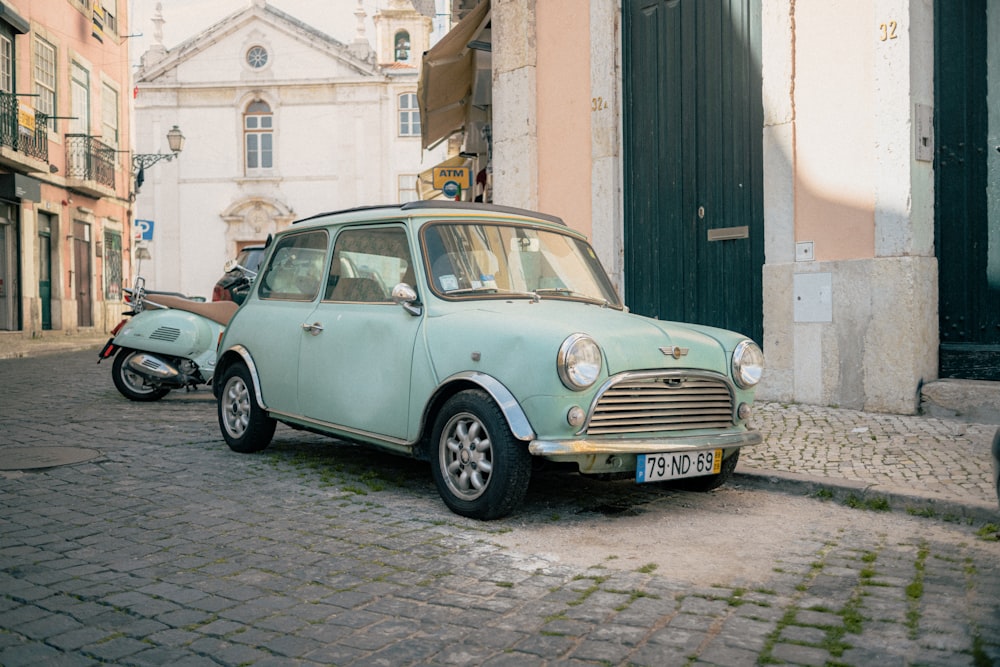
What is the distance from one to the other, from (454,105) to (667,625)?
49.7ft

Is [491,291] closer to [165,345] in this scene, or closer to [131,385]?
[165,345]

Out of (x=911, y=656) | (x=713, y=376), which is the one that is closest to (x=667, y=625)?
(x=911, y=656)

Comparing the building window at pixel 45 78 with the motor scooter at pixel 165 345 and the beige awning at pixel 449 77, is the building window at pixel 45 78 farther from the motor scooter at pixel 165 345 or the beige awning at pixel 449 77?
the motor scooter at pixel 165 345

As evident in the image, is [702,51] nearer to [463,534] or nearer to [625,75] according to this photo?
[625,75]

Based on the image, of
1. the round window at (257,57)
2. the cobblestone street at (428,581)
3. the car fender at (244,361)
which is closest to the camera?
the cobblestone street at (428,581)

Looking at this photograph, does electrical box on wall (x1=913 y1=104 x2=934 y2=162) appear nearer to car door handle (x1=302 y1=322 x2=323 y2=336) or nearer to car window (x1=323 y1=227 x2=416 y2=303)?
car window (x1=323 y1=227 x2=416 y2=303)

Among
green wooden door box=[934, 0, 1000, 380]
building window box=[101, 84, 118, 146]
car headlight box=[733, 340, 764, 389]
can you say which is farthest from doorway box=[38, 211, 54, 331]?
car headlight box=[733, 340, 764, 389]

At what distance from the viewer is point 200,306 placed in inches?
401

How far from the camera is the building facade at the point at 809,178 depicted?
7824 millimetres

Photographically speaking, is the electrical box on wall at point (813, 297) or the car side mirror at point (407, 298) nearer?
the car side mirror at point (407, 298)

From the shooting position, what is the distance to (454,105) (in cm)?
1747

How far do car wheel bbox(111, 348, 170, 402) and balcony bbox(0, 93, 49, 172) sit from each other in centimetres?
1390

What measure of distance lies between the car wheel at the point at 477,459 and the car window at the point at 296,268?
1.78 metres

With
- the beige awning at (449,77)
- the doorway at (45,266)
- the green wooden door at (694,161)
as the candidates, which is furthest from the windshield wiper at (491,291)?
the doorway at (45,266)
